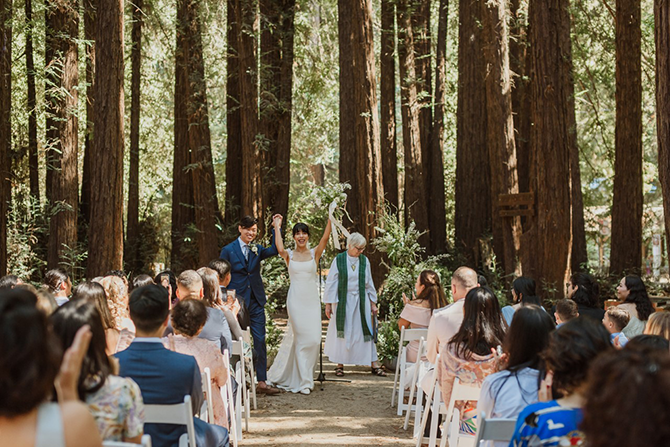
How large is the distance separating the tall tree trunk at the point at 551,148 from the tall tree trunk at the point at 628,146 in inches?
155

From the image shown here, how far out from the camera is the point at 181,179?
55.1 ft

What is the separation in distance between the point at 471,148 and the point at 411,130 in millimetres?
1687

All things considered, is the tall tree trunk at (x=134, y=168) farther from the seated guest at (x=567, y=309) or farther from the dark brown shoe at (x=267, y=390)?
the seated guest at (x=567, y=309)

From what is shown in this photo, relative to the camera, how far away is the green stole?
10.4 metres

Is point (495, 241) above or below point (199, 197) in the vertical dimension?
below

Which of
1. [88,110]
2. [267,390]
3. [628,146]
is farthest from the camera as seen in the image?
[88,110]

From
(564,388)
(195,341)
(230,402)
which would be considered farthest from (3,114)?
(564,388)

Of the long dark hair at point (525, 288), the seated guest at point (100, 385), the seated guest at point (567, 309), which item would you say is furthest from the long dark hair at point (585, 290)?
the seated guest at point (100, 385)

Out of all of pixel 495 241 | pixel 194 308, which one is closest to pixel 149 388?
pixel 194 308

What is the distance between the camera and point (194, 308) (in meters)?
5.32

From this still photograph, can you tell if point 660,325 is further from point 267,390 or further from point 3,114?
point 3,114

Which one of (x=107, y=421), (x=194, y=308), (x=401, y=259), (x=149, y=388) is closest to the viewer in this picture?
(x=107, y=421)

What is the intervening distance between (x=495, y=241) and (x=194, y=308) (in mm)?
11677

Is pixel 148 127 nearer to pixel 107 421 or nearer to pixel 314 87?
pixel 314 87
